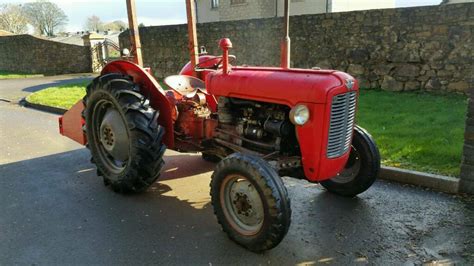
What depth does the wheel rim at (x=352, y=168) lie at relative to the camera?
395cm

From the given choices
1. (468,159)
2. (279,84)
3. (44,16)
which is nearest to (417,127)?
(468,159)

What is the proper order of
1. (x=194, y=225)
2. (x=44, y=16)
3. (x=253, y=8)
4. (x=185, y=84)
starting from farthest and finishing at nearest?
(x=44, y=16) < (x=253, y=8) < (x=185, y=84) < (x=194, y=225)

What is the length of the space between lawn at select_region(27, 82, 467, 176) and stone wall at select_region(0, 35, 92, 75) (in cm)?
1725

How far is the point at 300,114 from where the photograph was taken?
3.05 m

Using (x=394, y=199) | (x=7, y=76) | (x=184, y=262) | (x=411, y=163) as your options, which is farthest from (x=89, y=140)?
(x=7, y=76)

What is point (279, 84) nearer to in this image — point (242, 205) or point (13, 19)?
point (242, 205)

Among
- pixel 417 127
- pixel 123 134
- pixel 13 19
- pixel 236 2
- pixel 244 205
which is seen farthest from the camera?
pixel 13 19

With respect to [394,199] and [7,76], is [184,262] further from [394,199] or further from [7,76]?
[7,76]

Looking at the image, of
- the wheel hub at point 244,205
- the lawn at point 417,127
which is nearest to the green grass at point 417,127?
the lawn at point 417,127

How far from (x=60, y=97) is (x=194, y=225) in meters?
8.93

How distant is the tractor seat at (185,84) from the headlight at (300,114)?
1.75 m

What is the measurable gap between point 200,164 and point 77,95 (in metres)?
7.28

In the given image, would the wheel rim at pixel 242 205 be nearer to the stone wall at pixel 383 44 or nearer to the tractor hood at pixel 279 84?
the tractor hood at pixel 279 84

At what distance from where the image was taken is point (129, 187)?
13.8 feet
